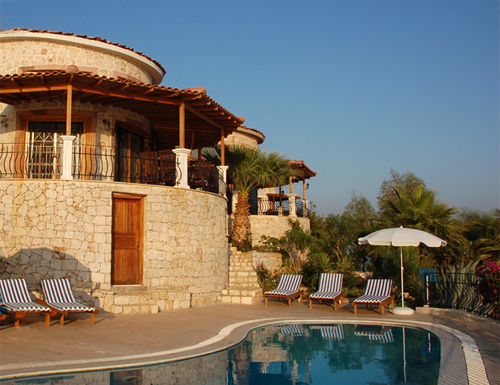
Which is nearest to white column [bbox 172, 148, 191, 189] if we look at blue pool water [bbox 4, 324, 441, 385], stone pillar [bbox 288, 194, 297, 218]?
blue pool water [bbox 4, 324, 441, 385]

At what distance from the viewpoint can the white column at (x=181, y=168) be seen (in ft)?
46.5

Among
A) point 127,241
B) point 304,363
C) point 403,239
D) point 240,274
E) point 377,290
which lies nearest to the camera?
point 304,363

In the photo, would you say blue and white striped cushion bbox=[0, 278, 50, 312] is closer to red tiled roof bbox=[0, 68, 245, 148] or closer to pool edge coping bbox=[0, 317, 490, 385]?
pool edge coping bbox=[0, 317, 490, 385]

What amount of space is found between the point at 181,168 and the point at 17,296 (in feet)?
19.1

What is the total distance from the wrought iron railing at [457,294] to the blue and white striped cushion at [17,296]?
9.94 m

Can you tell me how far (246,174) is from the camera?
19750mm

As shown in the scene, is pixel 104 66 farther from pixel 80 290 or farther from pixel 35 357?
pixel 35 357

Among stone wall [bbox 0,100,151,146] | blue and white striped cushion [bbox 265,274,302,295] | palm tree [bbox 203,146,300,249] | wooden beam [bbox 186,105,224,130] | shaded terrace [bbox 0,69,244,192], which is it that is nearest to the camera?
shaded terrace [bbox 0,69,244,192]

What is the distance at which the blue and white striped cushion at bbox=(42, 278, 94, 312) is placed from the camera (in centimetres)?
1014

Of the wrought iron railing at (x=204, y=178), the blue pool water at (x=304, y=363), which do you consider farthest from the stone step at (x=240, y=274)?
the blue pool water at (x=304, y=363)

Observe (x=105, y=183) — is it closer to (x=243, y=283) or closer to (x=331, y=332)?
(x=243, y=283)

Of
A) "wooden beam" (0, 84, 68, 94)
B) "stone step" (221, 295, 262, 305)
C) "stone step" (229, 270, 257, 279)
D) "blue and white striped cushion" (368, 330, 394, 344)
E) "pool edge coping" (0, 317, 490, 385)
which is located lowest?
"blue and white striped cushion" (368, 330, 394, 344)

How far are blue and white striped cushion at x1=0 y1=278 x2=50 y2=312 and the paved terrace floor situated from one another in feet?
1.38

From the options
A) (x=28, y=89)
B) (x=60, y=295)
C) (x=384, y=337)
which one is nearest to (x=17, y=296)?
(x=60, y=295)
